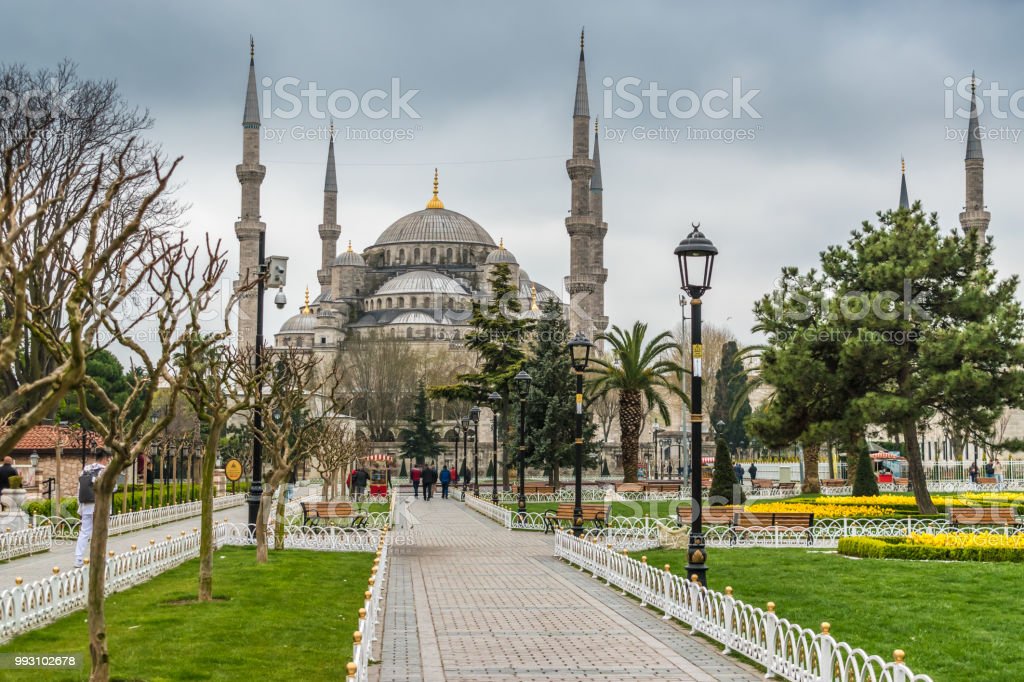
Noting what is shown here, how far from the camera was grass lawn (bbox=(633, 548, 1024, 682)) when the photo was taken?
8.77m

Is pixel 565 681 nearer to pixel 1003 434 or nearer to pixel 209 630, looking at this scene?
pixel 209 630

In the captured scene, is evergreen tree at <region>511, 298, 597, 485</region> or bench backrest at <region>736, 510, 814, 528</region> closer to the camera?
bench backrest at <region>736, 510, 814, 528</region>

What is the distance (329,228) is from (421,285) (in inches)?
469

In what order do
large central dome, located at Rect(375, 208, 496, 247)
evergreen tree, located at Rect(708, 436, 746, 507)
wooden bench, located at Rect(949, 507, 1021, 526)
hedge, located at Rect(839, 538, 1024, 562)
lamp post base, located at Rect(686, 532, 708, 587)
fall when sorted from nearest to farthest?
lamp post base, located at Rect(686, 532, 708, 587), hedge, located at Rect(839, 538, 1024, 562), wooden bench, located at Rect(949, 507, 1021, 526), evergreen tree, located at Rect(708, 436, 746, 507), large central dome, located at Rect(375, 208, 496, 247)

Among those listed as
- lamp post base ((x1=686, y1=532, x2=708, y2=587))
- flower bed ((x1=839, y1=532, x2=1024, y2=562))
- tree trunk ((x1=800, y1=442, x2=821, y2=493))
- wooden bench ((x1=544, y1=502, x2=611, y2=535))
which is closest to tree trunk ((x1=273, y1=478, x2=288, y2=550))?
wooden bench ((x1=544, y1=502, x2=611, y2=535))

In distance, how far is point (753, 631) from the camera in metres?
9.38

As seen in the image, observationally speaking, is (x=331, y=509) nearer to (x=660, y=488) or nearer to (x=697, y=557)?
(x=697, y=557)

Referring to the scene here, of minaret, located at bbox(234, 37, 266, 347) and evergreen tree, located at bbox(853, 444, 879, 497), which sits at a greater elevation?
minaret, located at bbox(234, 37, 266, 347)

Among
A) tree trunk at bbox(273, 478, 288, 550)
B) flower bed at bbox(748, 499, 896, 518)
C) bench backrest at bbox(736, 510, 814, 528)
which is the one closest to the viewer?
tree trunk at bbox(273, 478, 288, 550)

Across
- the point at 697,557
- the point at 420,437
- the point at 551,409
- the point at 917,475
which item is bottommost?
the point at 697,557

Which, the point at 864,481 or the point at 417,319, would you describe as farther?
the point at 417,319

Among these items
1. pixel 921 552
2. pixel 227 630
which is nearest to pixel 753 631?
pixel 227 630

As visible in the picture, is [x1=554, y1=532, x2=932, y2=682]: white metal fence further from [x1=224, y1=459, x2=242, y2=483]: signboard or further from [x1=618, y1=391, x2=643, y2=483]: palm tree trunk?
[x1=618, y1=391, x2=643, y2=483]: palm tree trunk

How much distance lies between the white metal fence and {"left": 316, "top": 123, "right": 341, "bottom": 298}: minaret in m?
76.5
